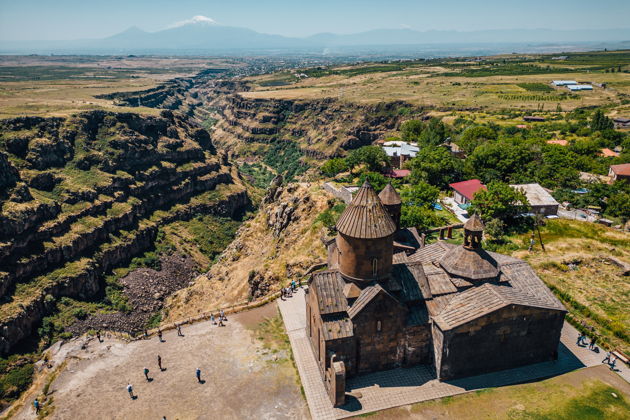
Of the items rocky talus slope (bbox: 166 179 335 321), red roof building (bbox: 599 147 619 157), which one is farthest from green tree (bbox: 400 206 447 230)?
red roof building (bbox: 599 147 619 157)

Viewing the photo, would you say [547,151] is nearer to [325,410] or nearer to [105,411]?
[325,410]

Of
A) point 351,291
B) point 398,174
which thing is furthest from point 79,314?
point 398,174

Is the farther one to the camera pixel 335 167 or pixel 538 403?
pixel 335 167

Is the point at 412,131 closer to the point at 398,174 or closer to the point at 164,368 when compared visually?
the point at 398,174

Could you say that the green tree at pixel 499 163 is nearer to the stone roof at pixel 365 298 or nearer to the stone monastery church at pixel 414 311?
the stone monastery church at pixel 414 311

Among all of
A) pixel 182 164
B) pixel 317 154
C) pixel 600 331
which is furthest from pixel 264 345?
pixel 317 154

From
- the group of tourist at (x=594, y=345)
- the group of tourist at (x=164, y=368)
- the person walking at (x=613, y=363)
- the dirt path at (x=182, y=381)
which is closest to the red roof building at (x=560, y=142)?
the group of tourist at (x=594, y=345)
